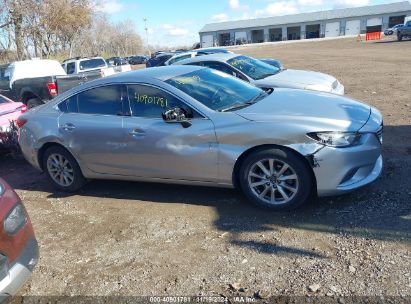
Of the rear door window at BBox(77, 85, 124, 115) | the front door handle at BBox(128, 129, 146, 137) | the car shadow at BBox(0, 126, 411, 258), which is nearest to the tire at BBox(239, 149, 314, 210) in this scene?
the car shadow at BBox(0, 126, 411, 258)

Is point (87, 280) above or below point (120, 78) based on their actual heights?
below

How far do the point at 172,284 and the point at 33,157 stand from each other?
3487 millimetres

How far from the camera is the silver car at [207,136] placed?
404cm

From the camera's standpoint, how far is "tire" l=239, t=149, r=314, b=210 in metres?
4.07

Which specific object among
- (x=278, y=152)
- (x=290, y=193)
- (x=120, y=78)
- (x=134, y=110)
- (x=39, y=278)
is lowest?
(x=39, y=278)

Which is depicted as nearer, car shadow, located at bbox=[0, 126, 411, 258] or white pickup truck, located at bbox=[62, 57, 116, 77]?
car shadow, located at bbox=[0, 126, 411, 258]

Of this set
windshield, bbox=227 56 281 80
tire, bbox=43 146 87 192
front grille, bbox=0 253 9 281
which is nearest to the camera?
front grille, bbox=0 253 9 281

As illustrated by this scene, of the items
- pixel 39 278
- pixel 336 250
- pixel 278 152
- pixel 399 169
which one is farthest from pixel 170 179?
pixel 399 169

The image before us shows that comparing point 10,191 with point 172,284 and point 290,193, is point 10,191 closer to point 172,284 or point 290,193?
point 172,284

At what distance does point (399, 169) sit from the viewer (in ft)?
16.7

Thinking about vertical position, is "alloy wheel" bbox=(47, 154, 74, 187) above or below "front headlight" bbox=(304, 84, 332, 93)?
below

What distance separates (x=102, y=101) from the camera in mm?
5188

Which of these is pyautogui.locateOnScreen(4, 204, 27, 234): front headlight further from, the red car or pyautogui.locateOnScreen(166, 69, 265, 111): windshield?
pyautogui.locateOnScreen(166, 69, 265, 111): windshield

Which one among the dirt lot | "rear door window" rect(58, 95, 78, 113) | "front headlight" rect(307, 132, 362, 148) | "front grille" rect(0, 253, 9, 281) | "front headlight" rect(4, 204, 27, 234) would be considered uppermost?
"rear door window" rect(58, 95, 78, 113)
